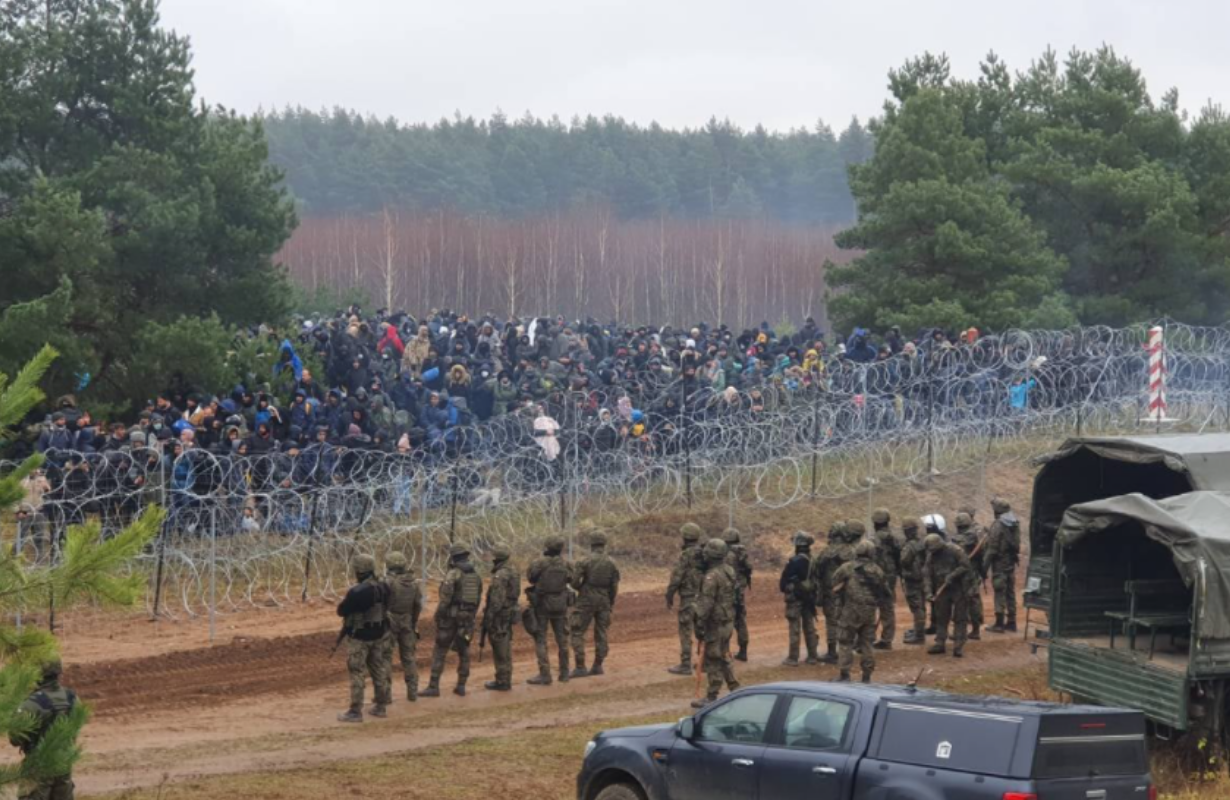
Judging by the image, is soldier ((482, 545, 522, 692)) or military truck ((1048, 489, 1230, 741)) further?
soldier ((482, 545, 522, 692))

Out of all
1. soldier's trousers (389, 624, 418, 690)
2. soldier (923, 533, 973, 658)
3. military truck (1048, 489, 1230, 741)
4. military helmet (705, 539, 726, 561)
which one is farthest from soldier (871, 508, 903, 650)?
soldier's trousers (389, 624, 418, 690)

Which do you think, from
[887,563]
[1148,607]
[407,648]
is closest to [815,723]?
[1148,607]

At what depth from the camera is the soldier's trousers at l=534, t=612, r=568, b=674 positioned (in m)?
17.7

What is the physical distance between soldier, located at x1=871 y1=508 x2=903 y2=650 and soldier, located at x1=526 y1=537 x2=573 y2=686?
3458 millimetres

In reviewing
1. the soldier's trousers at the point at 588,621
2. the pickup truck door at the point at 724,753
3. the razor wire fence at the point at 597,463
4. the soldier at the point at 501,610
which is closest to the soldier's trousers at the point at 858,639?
the soldier's trousers at the point at 588,621

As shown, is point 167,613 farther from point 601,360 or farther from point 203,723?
point 601,360

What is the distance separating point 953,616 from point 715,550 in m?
3.79

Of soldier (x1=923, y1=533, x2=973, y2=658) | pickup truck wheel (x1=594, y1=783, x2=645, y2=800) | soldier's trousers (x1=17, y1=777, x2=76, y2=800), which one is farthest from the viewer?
soldier (x1=923, y1=533, x2=973, y2=658)

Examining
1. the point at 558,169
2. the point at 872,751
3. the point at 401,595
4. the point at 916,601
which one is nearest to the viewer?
the point at 872,751

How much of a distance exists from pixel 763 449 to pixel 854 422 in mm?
1732

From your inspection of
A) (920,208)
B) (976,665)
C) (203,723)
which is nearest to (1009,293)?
(920,208)

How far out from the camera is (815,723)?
1030 cm

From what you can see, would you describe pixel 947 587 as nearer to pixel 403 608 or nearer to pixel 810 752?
pixel 403 608

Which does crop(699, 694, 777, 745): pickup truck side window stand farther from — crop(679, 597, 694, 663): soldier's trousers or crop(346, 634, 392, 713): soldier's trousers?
crop(679, 597, 694, 663): soldier's trousers
